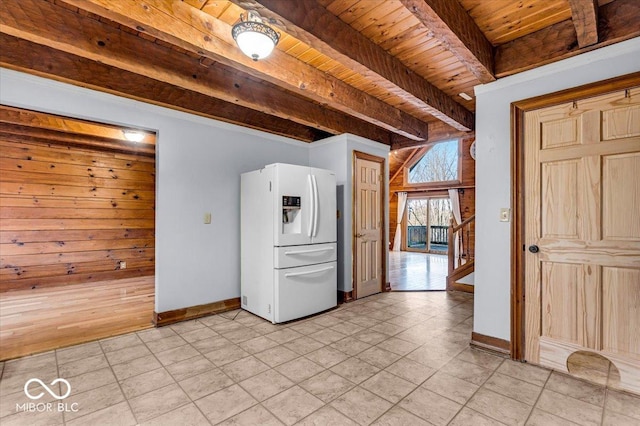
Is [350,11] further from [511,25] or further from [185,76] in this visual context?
[185,76]

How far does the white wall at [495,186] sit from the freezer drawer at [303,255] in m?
1.67

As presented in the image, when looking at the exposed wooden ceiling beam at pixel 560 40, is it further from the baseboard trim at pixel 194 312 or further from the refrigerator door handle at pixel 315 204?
the baseboard trim at pixel 194 312

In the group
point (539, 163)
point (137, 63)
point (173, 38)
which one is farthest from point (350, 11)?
point (539, 163)

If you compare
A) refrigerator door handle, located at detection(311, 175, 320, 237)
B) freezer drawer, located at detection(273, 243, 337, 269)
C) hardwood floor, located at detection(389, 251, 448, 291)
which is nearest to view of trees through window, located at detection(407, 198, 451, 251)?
hardwood floor, located at detection(389, 251, 448, 291)

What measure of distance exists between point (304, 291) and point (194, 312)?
1.30 m

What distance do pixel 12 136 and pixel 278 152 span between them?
4.10 metres

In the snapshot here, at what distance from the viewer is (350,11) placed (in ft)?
6.63

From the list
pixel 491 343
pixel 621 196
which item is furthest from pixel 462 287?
pixel 621 196

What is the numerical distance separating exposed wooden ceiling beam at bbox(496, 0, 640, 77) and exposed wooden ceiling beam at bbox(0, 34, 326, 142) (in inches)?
109

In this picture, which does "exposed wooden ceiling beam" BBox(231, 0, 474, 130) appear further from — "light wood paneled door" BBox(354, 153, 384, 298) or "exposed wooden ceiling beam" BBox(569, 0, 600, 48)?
"light wood paneled door" BBox(354, 153, 384, 298)

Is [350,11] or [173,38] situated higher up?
[350,11]

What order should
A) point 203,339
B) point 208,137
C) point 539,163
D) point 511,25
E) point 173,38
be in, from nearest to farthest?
point 173,38 → point 511,25 → point 539,163 → point 203,339 → point 208,137

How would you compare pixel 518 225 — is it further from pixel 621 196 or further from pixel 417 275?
pixel 417 275

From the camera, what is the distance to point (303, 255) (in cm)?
345
